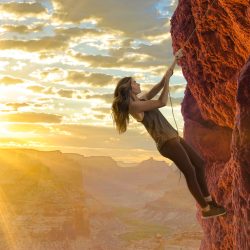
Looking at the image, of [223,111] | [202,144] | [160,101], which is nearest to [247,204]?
[160,101]

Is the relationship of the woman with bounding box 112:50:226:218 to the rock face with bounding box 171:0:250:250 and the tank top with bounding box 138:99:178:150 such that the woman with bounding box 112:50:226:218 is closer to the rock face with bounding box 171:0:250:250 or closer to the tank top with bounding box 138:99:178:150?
the tank top with bounding box 138:99:178:150

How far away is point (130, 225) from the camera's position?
142625 mm

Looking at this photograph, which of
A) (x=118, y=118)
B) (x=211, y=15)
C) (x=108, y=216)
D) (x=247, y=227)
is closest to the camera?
(x=247, y=227)

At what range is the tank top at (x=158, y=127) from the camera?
7.83 metres

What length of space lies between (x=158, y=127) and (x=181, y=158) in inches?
28.1

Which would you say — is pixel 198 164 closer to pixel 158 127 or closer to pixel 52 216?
pixel 158 127

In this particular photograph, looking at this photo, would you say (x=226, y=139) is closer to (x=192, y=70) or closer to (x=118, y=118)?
(x=192, y=70)

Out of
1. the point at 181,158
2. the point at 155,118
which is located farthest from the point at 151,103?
the point at 181,158

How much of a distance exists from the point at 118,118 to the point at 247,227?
291 cm

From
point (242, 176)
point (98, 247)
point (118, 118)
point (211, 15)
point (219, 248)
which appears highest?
point (211, 15)

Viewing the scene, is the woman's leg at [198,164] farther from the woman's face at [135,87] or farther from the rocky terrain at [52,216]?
the rocky terrain at [52,216]

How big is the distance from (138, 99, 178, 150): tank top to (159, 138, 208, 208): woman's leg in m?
0.10

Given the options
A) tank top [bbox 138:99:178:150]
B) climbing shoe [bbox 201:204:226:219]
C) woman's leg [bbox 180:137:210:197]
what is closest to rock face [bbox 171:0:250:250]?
climbing shoe [bbox 201:204:226:219]

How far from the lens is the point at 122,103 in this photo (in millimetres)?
7758
